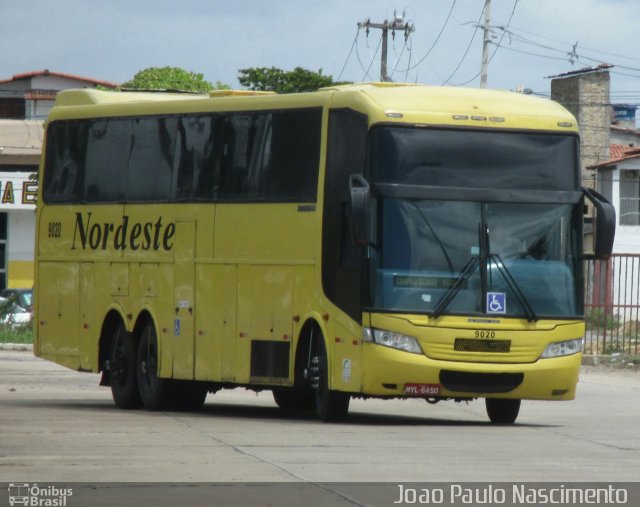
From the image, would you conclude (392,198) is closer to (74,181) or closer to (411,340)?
(411,340)

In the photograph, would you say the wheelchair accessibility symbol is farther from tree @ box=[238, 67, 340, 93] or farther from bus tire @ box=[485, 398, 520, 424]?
tree @ box=[238, 67, 340, 93]

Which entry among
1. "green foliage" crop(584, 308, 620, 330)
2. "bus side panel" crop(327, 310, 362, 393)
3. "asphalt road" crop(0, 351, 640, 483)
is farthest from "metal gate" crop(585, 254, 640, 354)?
"bus side panel" crop(327, 310, 362, 393)

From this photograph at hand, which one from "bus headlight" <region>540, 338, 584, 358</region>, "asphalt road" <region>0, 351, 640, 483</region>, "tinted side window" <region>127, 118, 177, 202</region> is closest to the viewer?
"asphalt road" <region>0, 351, 640, 483</region>

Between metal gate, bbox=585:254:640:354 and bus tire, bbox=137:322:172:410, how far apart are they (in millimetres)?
15888

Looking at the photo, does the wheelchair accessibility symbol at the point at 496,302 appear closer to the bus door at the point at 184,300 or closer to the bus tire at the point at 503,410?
the bus tire at the point at 503,410

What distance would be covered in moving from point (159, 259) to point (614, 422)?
18.9 ft

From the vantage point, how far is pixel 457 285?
59.7 ft

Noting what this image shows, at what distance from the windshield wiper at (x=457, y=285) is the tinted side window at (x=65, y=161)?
21.9 ft

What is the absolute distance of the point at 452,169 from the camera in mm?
18406

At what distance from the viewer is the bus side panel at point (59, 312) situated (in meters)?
23.1

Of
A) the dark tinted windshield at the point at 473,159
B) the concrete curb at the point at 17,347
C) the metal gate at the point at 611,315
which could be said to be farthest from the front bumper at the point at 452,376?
the concrete curb at the point at 17,347

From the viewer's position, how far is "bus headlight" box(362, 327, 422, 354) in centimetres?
1808

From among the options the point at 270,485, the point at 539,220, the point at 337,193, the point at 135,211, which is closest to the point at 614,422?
the point at 539,220

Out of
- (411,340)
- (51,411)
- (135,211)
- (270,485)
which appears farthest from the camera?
(135,211)
